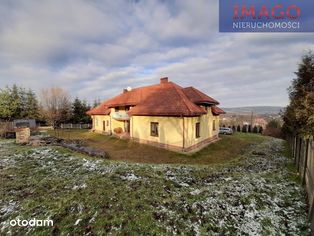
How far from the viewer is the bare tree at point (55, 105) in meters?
31.3

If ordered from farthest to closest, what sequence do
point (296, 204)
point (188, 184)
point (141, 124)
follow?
point (141, 124) → point (188, 184) → point (296, 204)

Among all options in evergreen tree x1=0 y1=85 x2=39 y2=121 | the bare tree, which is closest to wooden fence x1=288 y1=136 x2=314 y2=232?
the bare tree

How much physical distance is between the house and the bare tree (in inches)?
660

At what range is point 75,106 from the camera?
34.8 m

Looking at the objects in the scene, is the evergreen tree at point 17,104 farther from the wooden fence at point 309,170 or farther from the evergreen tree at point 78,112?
the wooden fence at point 309,170

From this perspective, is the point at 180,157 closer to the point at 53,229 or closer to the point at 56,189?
the point at 56,189

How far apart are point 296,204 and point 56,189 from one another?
26.1 ft

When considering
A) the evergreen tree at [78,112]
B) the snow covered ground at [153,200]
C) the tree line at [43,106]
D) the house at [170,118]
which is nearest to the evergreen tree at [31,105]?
the tree line at [43,106]

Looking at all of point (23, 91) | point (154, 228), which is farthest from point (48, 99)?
point (154, 228)

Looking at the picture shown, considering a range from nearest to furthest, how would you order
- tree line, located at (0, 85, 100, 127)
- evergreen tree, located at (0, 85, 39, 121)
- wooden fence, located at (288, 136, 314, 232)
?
wooden fence, located at (288, 136, 314, 232)
evergreen tree, located at (0, 85, 39, 121)
tree line, located at (0, 85, 100, 127)

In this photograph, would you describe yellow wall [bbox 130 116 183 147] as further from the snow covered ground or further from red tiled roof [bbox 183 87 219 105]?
the snow covered ground

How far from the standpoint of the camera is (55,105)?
107 ft

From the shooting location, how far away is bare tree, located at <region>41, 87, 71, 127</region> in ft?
103
